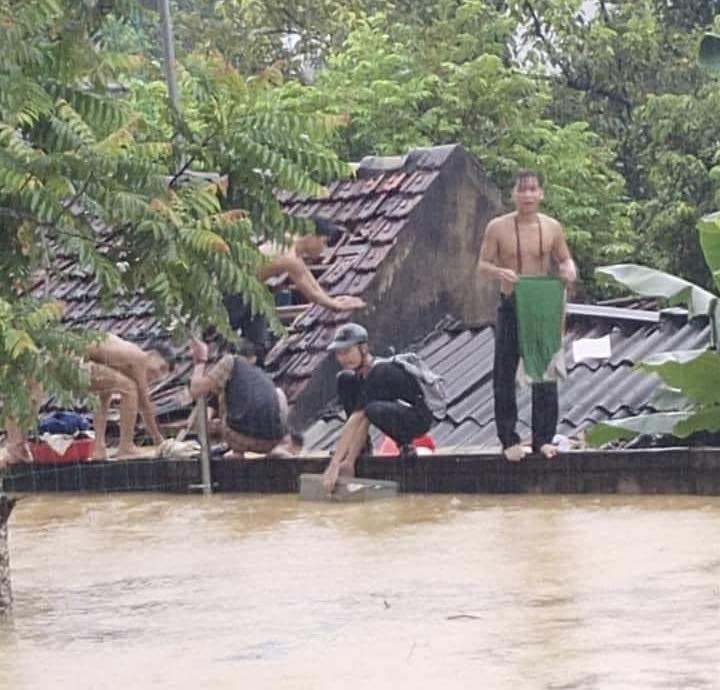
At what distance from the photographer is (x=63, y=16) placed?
7723 millimetres

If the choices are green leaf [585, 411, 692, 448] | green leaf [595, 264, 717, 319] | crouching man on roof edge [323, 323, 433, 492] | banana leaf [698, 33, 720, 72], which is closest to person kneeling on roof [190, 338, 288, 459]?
crouching man on roof edge [323, 323, 433, 492]

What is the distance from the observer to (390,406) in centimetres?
1214

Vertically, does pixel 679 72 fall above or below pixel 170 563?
above

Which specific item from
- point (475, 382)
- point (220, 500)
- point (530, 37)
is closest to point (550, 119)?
point (530, 37)

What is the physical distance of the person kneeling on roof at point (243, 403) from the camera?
12.9 m

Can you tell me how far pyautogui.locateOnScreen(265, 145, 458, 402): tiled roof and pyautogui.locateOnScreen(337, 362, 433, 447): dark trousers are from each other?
1.75 meters

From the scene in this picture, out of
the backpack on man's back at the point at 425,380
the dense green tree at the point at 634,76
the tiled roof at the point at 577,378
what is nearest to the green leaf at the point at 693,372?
the tiled roof at the point at 577,378

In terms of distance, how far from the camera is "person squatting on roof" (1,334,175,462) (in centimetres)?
1344

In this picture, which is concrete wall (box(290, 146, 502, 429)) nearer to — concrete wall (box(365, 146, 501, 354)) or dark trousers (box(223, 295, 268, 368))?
concrete wall (box(365, 146, 501, 354))

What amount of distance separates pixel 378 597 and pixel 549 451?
4005 millimetres

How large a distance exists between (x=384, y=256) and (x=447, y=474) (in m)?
3.07

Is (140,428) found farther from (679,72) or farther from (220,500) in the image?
(679,72)

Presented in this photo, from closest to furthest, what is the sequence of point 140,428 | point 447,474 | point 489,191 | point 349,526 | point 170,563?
point 170,563, point 349,526, point 447,474, point 140,428, point 489,191

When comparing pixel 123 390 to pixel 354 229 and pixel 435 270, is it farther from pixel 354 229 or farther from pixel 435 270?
pixel 435 270
